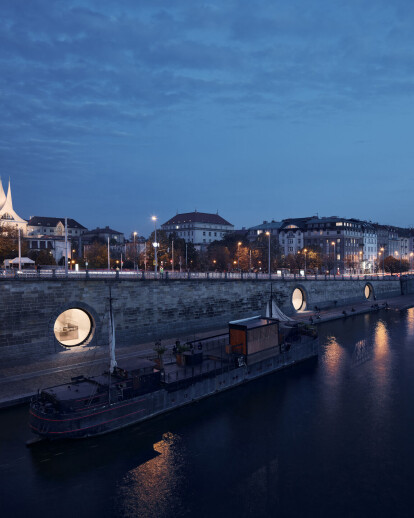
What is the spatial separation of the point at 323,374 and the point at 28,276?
2759 centimetres

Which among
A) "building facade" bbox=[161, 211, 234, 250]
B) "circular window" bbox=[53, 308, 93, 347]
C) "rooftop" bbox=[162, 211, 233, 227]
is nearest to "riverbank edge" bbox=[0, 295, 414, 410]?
"circular window" bbox=[53, 308, 93, 347]

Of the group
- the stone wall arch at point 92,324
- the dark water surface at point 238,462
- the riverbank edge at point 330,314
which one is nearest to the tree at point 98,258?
the riverbank edge at point 330,314

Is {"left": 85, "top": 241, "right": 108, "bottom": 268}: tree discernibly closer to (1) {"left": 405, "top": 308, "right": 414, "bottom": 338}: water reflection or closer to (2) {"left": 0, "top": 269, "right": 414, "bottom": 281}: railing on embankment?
(2) {"left": 0, "top": 269, "right": 414, "bottom": 281}: railing on embankment

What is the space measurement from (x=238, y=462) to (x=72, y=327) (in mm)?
29935

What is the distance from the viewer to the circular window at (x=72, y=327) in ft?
135

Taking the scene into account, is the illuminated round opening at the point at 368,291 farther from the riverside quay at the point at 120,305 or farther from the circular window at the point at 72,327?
the circular window at the point at 72,327

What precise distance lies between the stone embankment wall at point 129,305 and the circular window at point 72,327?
4.77m

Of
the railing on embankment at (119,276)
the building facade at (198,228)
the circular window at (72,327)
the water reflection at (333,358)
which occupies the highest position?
the building facade at (198,228)

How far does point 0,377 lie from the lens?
27656 millimetres

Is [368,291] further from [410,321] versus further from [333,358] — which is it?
[333,358]

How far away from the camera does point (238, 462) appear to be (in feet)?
66.7

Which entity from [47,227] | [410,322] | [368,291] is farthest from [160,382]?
[47,227]

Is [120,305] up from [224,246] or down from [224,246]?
down

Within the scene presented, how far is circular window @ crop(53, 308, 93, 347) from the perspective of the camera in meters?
41.3
